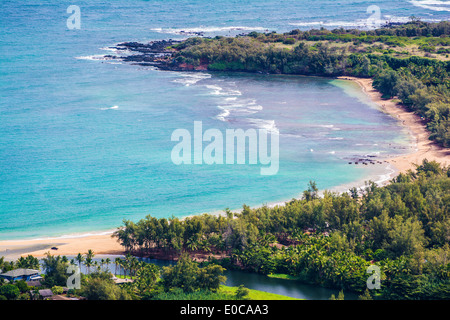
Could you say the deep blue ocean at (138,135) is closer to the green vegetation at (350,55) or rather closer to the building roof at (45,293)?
the green vegetation at (350,55)

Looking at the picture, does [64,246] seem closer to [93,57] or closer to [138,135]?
[138,135]

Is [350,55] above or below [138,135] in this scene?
above

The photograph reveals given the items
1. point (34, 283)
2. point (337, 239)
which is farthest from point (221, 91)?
point (34, 283)

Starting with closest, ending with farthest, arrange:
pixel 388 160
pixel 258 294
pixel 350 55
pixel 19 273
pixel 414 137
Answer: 1. pixel 19 273
2. pixel 258 294
3. pixel 388 160
4. pixel 414 137
5. pixel 350 55

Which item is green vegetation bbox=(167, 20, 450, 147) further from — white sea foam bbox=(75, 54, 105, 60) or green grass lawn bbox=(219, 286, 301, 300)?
green grass lawn bbox=(219, 286, 301, 300)

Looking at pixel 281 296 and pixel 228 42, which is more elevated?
pixel 228 42

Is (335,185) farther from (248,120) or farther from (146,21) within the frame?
(146,21)

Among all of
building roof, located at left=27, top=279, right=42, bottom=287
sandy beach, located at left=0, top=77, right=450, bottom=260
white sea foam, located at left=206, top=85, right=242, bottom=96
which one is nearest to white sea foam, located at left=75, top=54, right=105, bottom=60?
white sea foam, located at left=206, top=85, right=242, bottom=96
